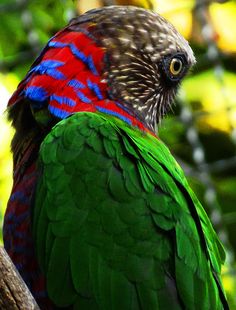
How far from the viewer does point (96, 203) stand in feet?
8.32

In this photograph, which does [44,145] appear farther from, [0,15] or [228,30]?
[228,30]

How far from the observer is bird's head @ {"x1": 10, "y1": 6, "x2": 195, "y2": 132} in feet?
9.26

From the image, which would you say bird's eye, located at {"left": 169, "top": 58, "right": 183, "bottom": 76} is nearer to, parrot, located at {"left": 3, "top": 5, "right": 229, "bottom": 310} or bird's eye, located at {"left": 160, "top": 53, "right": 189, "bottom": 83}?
bird's eye, located at {"left": 160, "top": 53, "right": 189, "bottom": 83}

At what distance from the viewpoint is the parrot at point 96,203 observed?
2502 millimetres

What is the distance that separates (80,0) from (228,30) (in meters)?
1.04

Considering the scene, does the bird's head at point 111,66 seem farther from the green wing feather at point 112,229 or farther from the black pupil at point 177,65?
the green wing feather at point 112,229

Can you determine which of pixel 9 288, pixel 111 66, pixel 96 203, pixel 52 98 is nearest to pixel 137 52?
pixel 111 66

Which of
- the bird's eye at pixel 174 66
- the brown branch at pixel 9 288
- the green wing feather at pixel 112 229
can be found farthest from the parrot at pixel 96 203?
the brown branch at pixel 9 288

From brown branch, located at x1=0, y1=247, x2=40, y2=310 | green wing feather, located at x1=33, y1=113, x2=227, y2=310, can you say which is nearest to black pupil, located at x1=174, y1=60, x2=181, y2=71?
green wing feather, located at x1=33, y1=113, x2=227, y2=310

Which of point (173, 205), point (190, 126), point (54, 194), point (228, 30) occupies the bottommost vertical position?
point (190, 126)

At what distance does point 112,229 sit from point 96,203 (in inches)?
3.6

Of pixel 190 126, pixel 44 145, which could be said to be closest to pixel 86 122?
pixel 44 145

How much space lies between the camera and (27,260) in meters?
2.62

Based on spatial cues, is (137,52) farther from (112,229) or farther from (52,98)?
(112,229)
